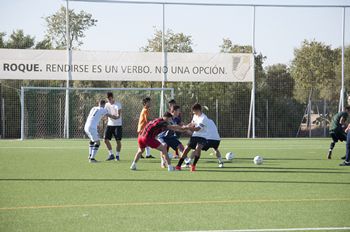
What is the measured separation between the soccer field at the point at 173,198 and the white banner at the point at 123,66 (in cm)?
1369

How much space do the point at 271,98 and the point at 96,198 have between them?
891 inches

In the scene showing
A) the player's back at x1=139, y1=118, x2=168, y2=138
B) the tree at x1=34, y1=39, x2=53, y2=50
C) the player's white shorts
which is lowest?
the player's white shorts

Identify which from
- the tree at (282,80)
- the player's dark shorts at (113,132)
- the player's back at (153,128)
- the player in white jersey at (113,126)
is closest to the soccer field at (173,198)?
the player's back at (153,128)

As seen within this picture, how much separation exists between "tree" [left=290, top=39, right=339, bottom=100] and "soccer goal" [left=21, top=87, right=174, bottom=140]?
1467 cm

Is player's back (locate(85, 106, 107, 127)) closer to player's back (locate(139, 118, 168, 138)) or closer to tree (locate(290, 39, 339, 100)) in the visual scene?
player's back (locate(139, 118, 168, 138))

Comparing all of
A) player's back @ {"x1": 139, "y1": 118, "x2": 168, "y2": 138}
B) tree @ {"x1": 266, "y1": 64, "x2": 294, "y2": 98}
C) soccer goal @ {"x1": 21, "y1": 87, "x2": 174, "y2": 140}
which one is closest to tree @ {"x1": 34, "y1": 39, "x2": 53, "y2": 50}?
soccer goal @ {"x1": 21, "y1": 87, "x2": 174, "y2": 140}

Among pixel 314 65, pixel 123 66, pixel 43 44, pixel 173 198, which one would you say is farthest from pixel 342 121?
pixel 43 44

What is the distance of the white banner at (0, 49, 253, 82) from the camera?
2173cm

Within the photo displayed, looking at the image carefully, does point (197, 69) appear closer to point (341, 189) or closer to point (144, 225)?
point (341, 189)

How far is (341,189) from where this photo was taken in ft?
20.6

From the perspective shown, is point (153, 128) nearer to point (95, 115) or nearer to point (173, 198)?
point (95, 115)

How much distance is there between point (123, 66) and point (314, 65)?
1886 centimetres

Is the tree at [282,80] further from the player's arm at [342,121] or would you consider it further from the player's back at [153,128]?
the player's back at [153,128]

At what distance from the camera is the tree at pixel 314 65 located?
32.0m
